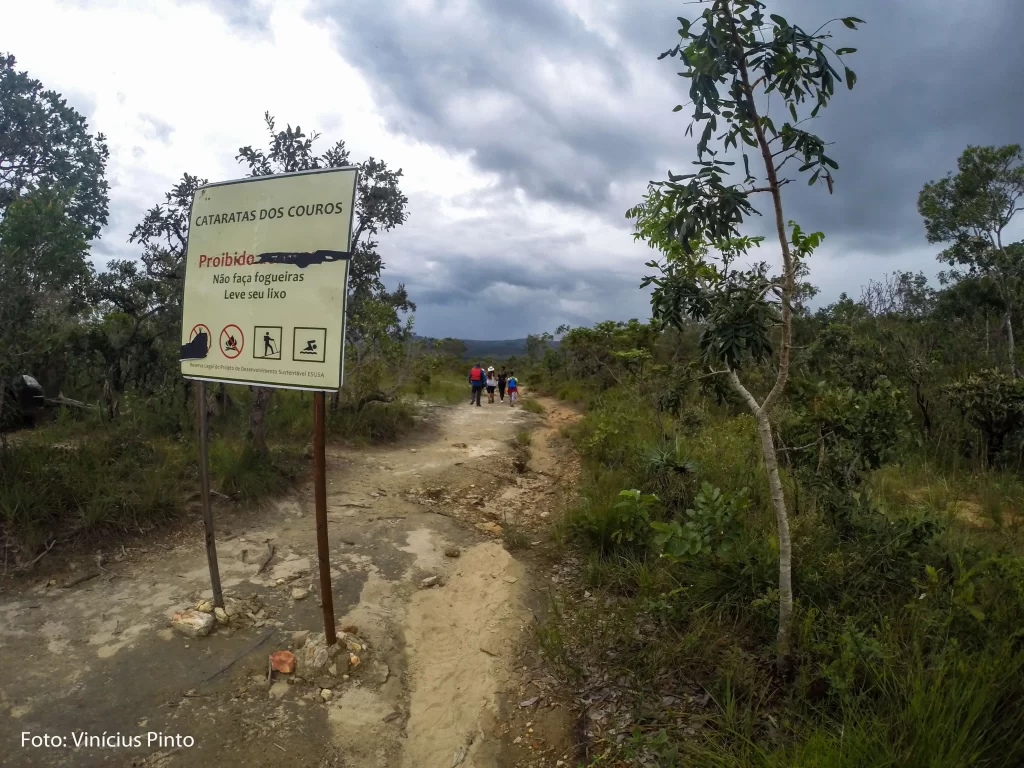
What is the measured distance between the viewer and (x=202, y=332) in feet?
11.9

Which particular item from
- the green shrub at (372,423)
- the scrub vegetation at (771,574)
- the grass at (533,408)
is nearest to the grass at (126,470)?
the green shrub at (372,423)

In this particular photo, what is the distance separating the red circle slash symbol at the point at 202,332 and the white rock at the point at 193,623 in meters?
1.75

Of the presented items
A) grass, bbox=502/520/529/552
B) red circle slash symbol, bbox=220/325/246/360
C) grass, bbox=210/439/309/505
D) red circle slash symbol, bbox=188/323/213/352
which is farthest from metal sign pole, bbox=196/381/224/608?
grass, bbox=502/520/529/552

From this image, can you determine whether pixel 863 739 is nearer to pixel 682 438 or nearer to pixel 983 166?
pixel 682 438

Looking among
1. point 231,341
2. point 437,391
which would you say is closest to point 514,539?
point 231,341

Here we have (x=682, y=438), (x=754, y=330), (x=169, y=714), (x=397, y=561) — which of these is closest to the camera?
(x=754, y=330)

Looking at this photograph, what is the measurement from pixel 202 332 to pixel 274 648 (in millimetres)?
2059

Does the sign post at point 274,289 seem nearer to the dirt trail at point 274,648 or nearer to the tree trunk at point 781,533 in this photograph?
the dirt trail at point 274,648

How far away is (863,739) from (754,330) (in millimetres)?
1610

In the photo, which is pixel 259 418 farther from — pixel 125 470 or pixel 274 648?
pixel 274 648

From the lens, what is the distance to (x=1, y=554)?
4289 mm

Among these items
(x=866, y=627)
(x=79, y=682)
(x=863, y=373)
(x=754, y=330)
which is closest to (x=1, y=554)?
(x=79, y=682)

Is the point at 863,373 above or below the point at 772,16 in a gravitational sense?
below

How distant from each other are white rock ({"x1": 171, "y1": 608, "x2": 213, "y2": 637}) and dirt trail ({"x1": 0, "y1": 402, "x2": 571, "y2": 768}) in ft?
0.19
